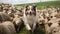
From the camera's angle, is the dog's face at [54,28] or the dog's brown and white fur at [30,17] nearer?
the dog's face at [54,28]

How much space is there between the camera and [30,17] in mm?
6688

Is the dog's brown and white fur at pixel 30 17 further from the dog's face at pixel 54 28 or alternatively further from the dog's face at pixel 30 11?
the dog's face at pixel 54 28

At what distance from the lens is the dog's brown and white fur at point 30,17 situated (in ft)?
21.6

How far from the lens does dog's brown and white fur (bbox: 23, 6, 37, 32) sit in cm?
659

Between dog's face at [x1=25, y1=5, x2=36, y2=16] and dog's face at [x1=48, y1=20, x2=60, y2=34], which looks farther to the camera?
dog's face at [x1=25, y1=5, x2=36, y2=16]

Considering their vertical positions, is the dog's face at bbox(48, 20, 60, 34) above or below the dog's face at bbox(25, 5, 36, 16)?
below

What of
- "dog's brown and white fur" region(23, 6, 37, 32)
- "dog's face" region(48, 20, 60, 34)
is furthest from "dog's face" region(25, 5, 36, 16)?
"dog's face" region(48, 20, 60, 34)

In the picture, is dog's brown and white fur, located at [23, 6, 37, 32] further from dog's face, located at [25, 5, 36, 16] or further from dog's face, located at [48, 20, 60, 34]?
dog's face, located at [48, 20, 60, 34]

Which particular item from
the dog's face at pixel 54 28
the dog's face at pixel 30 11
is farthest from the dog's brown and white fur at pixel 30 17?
the dog's face at pixel 54 28

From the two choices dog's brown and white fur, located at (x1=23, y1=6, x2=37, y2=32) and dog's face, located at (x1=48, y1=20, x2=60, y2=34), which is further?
dog's brown and white fur, located at (x1=23, y1=6, x2=37, y2=32)

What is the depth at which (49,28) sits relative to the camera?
5973 mm

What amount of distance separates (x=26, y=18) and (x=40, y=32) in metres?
0.66

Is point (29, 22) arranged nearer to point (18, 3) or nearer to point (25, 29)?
point (25, 29)

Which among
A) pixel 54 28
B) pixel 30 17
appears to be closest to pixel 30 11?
pixel 30 17
